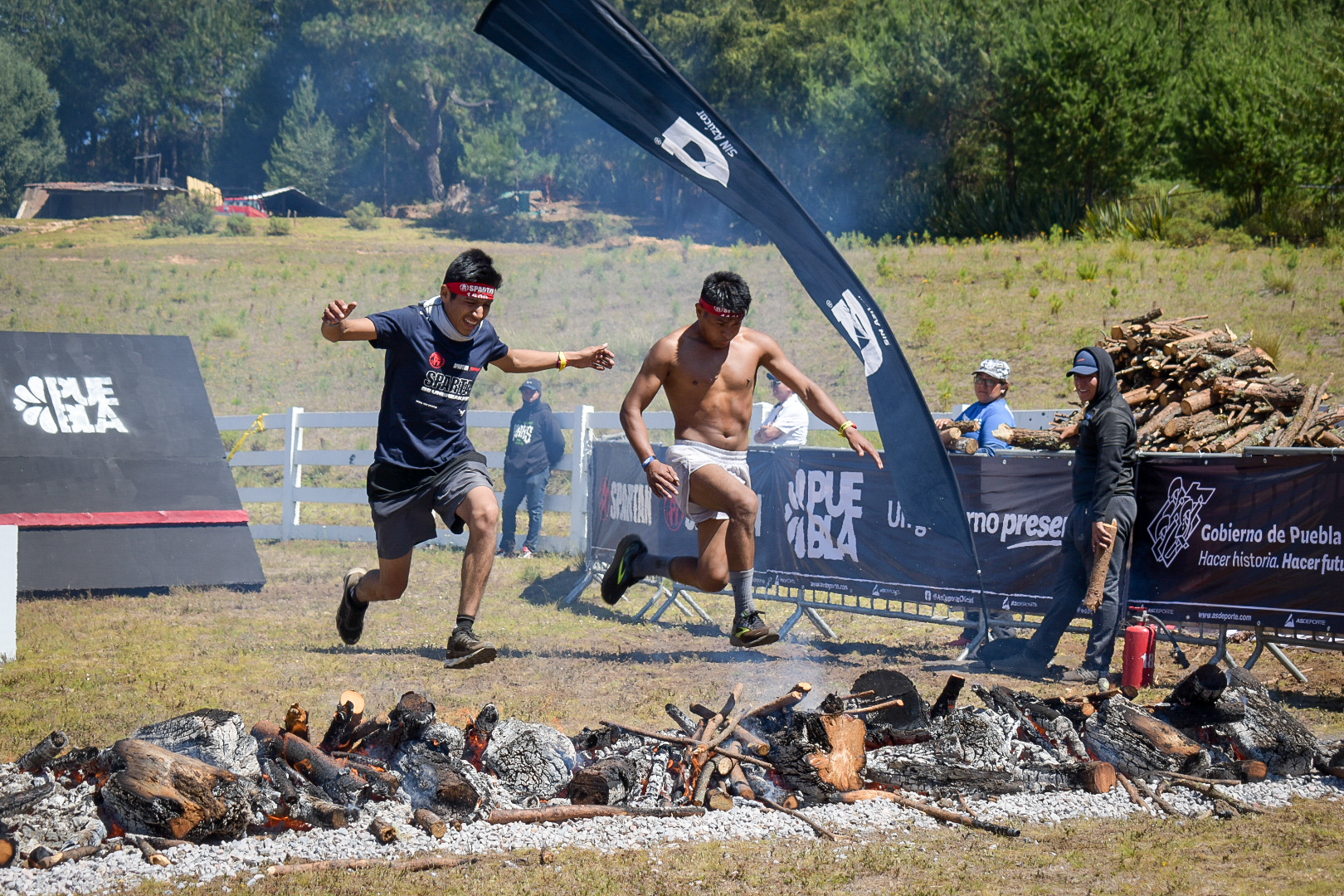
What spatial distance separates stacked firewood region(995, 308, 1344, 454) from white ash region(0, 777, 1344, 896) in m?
3.79

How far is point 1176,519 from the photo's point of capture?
764 cm

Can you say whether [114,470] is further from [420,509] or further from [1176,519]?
[1176,519]

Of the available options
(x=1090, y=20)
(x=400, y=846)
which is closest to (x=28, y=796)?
(x=400, y=846)

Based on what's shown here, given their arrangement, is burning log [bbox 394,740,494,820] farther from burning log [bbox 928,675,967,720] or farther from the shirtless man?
burning log [bbox 928,675,967,720]

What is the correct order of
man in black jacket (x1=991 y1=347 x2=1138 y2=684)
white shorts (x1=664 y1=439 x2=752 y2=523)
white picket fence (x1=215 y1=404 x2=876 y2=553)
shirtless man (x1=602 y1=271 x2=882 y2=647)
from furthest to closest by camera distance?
1. white picket fence (x1=215 y1=404 x2=876 y2=553)
2. man in black jacket (x1=991 y1=347 x2=1138 y2=684)
3. white shorts (x1=664 y1=439 x2=752 y2=523)
4. shirtless man (x1=602 y1=271 x2=882 y2=647)

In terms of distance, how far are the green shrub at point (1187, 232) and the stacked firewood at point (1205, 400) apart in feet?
65.4

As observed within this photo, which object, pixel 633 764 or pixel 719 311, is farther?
pixel 719 311

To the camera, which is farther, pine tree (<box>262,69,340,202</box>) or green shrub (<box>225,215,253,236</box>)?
pine tree (<box>262,69,340,202</box>)

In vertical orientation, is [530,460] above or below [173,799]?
above

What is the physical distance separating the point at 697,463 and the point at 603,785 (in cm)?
199

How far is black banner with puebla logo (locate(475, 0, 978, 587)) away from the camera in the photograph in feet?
19.0

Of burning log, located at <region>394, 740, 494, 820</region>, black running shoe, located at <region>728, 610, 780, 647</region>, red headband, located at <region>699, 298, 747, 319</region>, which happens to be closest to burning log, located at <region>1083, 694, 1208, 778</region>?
black running shoe, located at <region>728, 610, 780, 647</region>

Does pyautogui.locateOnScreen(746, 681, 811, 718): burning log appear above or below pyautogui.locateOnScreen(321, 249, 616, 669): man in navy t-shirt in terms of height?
below

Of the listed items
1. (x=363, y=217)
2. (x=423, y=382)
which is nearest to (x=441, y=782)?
(x=423, y=382)
